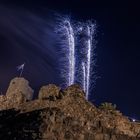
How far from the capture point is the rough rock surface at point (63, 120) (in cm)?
3906

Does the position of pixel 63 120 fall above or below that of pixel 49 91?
below

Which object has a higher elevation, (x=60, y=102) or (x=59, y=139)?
(x=60, y=102)

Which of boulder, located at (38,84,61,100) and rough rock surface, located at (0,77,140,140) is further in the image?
boulder, located at (38,84,61,100)

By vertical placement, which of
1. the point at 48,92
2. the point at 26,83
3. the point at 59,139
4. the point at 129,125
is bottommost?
the point at 59,139

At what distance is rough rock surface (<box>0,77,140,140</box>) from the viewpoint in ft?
128

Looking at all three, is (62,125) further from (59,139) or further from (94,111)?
(94,111)

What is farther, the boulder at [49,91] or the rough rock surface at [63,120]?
the boulder at [49,91]

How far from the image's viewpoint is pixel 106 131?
4219 cm

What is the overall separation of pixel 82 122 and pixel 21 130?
5.94 metres

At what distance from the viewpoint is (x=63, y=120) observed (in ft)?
131

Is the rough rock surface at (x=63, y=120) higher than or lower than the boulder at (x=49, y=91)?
lower

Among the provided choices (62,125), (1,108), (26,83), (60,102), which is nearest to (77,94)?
(60,102)

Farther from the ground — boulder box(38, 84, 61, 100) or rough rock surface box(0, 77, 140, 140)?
boulder box(38, 84, 61, 100)

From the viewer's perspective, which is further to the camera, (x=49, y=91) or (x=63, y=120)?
(x=49, y=91)
